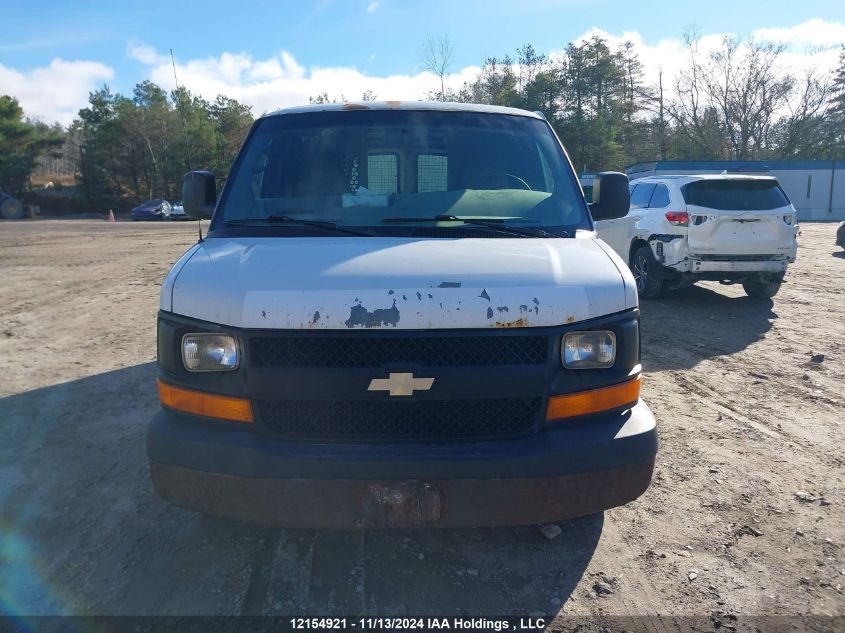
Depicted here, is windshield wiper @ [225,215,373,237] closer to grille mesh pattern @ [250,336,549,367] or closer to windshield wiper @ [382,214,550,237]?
windshield wiper @ [382,214,550,237]

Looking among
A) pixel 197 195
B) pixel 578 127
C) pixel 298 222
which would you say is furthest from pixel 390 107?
pixel 578 127

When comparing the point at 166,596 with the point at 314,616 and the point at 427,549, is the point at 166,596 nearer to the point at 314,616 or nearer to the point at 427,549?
the point at 314,616

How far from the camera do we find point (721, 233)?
8.73 m

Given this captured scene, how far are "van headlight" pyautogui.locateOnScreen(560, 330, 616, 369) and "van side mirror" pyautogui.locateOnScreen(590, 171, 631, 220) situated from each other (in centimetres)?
145

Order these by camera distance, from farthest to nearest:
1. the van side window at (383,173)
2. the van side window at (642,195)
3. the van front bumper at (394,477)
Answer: the van side window at (642,195) → the van side window at (383,173) → the van front bumper at (394,477)

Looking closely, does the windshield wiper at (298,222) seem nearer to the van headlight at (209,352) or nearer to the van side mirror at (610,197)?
the van headlight at (209,352)

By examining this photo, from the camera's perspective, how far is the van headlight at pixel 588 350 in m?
2.53

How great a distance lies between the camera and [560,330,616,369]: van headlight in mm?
2533

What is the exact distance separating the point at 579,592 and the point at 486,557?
1.50ft

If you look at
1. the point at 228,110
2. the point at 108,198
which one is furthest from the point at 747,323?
the point at 228,110

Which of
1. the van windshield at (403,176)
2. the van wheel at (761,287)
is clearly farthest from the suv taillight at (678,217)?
the van windshield at (403,176)

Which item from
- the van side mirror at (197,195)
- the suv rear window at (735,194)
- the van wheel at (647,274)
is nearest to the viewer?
the van side mirror at (197,195)

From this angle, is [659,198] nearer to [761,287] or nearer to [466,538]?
[761,287]

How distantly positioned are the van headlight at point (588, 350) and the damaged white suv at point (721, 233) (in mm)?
6761
